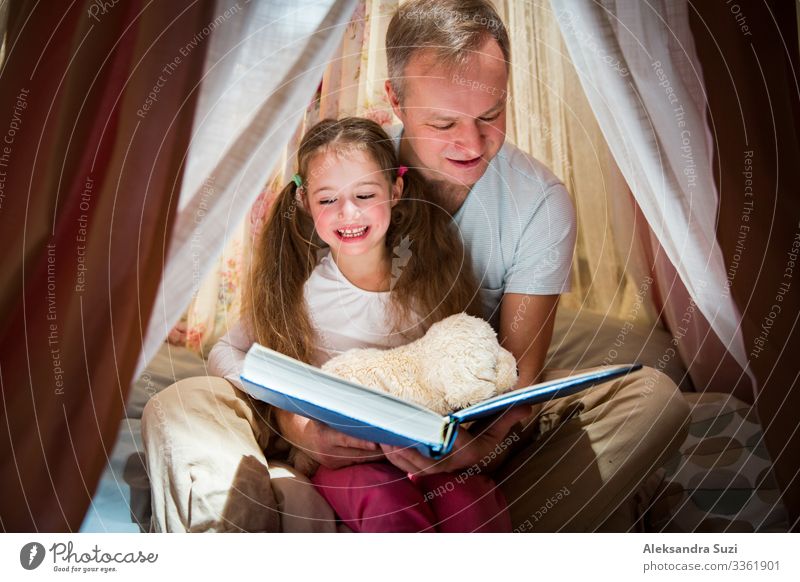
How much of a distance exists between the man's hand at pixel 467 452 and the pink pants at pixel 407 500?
2 centimetres

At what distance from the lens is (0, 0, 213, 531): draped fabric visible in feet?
4.02

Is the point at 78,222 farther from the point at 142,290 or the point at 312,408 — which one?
the point at 312,408

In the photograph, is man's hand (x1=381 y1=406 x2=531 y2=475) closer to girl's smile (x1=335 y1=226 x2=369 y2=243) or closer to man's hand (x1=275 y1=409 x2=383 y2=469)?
man's hand (x1=275 y1=409 x2=383 y2=469)

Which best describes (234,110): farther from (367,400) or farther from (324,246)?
(367,400)

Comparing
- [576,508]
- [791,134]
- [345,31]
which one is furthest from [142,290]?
[791,134]

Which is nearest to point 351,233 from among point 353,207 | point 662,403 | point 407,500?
point 353,207

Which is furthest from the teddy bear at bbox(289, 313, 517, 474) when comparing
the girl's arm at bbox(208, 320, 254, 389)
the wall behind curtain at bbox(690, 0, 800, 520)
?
the wall behind curtain at bbox(690, 0, 800, 520)

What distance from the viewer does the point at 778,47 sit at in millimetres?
1311

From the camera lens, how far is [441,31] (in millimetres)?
1169

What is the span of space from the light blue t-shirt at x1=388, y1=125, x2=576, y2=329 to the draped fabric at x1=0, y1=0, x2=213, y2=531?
0.44 meters

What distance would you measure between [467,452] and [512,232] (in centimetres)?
32
